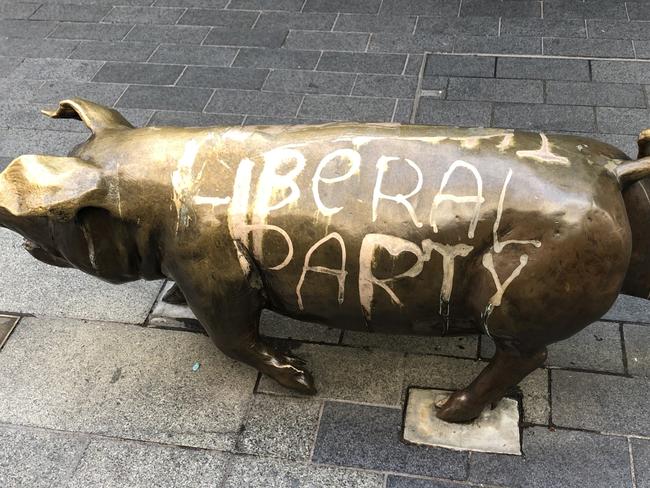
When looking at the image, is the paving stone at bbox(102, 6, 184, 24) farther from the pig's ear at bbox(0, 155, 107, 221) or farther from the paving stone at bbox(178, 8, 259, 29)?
the pig's ear at bbox(0, 155, 107, 221)

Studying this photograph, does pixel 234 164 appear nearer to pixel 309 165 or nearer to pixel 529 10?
pixel 309 165

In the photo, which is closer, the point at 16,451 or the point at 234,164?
the point at 234,164

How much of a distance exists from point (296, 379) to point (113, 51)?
13.2 feet

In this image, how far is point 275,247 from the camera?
8.07ft

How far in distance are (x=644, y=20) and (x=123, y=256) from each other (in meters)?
4.83

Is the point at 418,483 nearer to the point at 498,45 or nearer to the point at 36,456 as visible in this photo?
the point at 36,456

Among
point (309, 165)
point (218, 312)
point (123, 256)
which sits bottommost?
point (218, 312)

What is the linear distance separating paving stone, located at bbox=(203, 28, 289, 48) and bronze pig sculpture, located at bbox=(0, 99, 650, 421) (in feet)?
10.8

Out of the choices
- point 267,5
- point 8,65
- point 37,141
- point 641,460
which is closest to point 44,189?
point 641,460

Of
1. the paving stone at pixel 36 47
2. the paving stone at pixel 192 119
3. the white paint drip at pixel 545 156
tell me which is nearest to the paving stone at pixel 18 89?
the paving stone at pixel 36 47

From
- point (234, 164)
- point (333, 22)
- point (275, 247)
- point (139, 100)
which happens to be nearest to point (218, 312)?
point (275, 247)

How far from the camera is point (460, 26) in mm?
5633

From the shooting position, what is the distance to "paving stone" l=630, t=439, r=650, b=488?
105 inches

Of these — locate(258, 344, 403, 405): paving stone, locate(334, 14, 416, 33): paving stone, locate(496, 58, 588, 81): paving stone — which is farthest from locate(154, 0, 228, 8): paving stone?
locate(258, 344, 403, 405): paving stone
